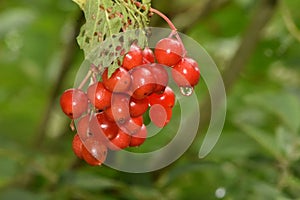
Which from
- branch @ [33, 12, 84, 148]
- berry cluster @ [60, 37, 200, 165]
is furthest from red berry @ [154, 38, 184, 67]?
branch @ [33, 12, 84, 148]

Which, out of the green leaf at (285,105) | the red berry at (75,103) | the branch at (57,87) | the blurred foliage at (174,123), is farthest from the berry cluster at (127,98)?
the branch at (57,87)

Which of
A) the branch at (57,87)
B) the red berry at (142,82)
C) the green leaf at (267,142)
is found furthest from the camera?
the branch at (57,87)

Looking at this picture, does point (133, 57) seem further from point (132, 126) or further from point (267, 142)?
point (267, 142)

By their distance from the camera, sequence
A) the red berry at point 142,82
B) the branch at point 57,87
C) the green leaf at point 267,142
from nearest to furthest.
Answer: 1. the red berry at point 142,82
2. the green leaf at point 267,142
3. the branch at point 57,87

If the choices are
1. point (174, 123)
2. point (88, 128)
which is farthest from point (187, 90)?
point (174, 123)

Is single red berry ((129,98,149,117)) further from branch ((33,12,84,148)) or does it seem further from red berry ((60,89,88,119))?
branch ((33,12,84,148))

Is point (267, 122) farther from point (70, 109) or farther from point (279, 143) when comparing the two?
point (70, 109)

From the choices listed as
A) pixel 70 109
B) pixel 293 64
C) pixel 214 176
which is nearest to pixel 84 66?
pixel 70 109

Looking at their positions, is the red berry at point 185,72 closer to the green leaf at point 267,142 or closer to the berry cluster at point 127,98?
the berry cluster at point 127,98
